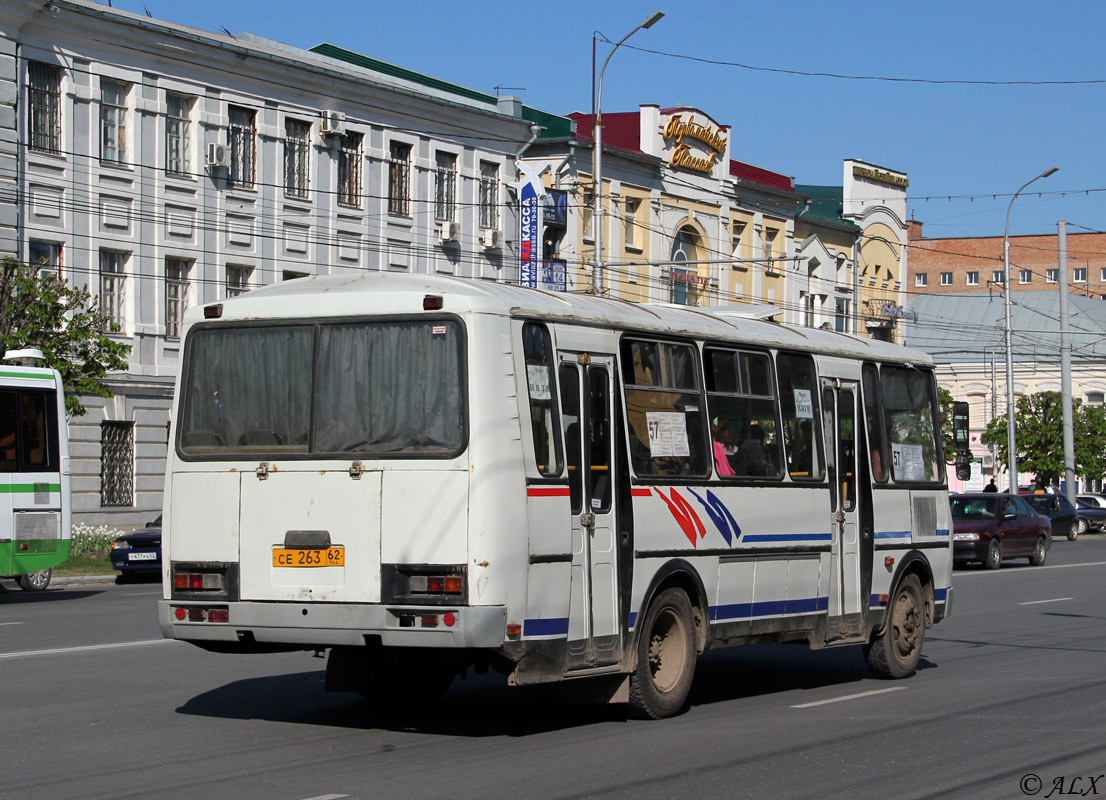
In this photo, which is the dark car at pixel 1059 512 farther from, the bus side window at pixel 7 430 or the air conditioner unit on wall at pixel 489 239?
the bus side window at pixel 7 430

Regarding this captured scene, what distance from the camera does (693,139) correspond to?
55.1 meters

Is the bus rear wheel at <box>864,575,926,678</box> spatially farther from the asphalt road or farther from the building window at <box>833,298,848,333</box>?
the building window at <box>833,298,848,333</box>

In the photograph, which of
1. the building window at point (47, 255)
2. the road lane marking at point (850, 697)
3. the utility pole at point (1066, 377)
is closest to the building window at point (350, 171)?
the building window at point (47, 255)

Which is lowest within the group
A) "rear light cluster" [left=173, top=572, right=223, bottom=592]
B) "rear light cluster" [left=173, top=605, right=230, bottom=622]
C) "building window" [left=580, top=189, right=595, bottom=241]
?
"rear light cluster" [left=173, top=605, right=230, bottom=622]

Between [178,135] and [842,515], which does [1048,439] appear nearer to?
[178,135]

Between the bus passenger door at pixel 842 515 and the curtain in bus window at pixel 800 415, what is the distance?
0.20 metres

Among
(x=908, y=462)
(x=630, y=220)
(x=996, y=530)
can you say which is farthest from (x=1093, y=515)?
(x=908, y=462)

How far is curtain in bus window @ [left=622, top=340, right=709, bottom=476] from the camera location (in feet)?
35.1

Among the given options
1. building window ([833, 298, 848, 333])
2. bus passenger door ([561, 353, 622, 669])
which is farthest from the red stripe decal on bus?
building window ([833, 298, 848, 333])

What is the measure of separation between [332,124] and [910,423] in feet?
88.9

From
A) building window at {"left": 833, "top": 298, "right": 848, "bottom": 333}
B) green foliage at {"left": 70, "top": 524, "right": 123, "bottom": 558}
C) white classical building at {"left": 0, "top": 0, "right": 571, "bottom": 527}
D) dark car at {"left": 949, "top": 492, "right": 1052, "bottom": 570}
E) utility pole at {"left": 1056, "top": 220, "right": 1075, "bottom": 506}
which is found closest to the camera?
green foliage at {"left": 70, "top": 524, "right": 123, "bottom": 558}

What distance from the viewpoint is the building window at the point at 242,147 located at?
3753cm

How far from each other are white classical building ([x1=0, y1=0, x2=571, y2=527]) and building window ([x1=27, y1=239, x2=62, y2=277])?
0.15ft

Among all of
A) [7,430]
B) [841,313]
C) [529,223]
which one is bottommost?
[7,430]
